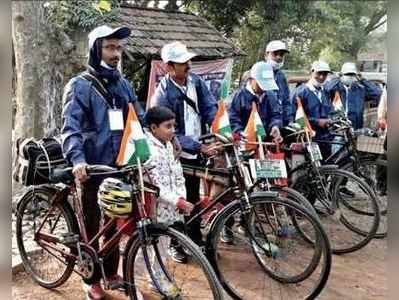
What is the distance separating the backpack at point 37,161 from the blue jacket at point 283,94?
1908 millimetres

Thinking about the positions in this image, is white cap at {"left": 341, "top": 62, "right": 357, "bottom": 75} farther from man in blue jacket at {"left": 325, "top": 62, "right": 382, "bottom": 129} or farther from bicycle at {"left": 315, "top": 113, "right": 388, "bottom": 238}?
bicycle at {"left": 315, "top": 113, "right": 388, "bottom": 238}

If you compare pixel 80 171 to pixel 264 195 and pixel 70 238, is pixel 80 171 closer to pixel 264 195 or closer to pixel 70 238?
pixel 70 238

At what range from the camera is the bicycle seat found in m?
2.68

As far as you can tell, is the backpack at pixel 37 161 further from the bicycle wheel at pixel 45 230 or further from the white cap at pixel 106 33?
the white cap at pixel 106 33

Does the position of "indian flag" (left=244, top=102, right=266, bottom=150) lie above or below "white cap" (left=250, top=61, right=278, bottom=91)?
below

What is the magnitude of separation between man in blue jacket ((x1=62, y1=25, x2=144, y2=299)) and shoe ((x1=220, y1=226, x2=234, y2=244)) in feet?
2.19

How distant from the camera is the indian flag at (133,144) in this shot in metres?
2.33

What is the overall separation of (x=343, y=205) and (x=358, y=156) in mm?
424

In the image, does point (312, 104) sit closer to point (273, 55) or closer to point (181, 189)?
point (273, 55)

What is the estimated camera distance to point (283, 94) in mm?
3971

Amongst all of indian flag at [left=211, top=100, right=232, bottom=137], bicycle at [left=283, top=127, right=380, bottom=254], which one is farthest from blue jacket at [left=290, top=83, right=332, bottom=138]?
indian flag at [left=211, top=100, right=232, bottom=137]

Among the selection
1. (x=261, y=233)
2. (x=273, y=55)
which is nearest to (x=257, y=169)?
(x=261, y=233)

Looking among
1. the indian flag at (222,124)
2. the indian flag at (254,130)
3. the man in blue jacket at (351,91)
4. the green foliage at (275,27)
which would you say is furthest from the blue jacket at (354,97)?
the indian flag at (222,124)

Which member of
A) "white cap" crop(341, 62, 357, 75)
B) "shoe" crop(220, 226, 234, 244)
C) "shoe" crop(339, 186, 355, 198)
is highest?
"white cap" crop(341, 62, 357, 75)
